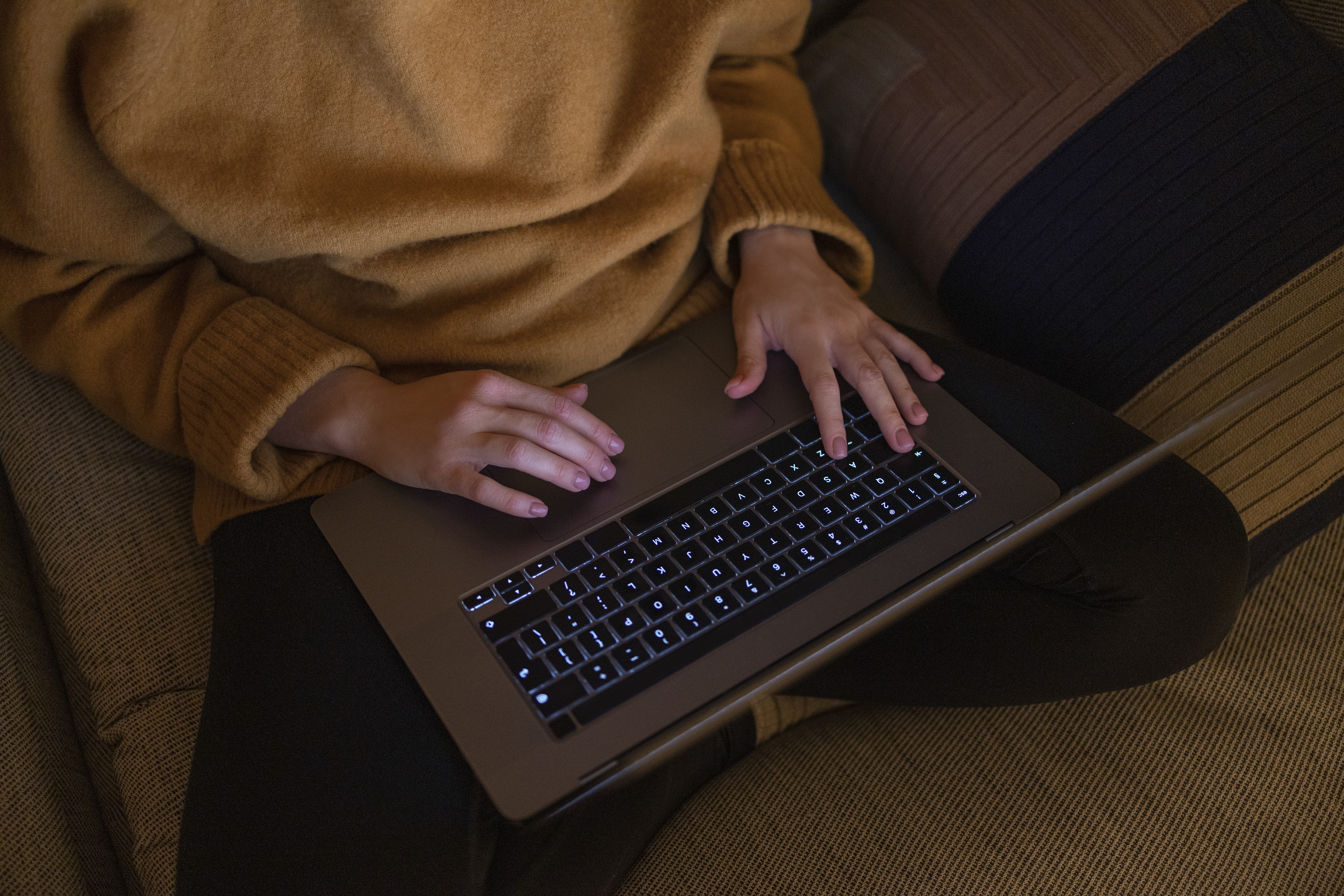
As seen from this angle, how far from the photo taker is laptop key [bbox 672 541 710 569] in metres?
0.64

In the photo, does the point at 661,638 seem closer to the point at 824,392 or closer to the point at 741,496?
the point at 741,496

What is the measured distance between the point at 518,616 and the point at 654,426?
0.21 m

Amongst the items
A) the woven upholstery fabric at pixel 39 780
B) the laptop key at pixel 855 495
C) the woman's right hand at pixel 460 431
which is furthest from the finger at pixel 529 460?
the woven upholstery fabric at pixel 39 780

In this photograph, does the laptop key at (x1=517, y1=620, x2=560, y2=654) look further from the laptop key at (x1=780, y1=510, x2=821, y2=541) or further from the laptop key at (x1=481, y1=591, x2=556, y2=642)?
the laptop key at (x1=780, y1=510, x2=821, y2=541)

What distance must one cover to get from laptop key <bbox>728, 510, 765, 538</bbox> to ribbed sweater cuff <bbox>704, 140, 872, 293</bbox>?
1.01ft

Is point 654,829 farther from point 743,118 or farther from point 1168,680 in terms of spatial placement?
point 743,118

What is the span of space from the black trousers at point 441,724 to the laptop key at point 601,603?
133mm

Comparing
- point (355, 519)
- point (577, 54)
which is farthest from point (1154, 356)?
point (355, 519)

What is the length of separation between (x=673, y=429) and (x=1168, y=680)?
0.54 m

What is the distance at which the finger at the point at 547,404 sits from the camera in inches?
27.3

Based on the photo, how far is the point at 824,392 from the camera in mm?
730

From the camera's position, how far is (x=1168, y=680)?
2.68 feet

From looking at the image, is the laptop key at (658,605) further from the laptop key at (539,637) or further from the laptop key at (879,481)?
the laptop key at (879,481)

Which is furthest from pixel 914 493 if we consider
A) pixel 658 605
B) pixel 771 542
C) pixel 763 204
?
pixel 763 204
